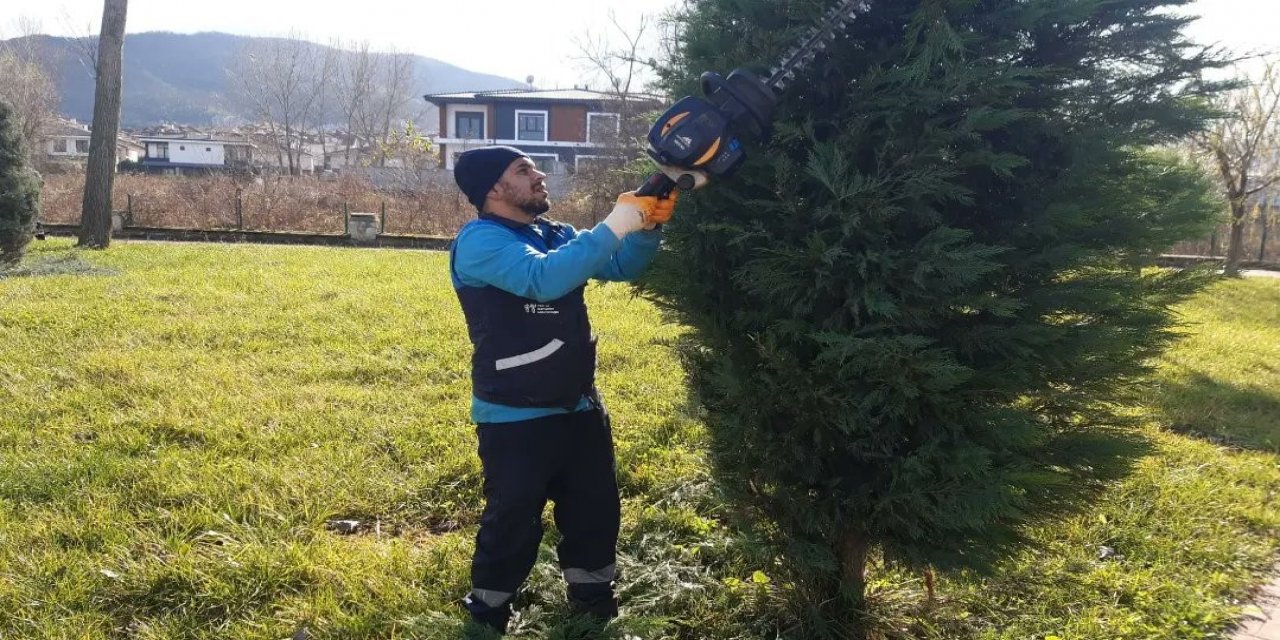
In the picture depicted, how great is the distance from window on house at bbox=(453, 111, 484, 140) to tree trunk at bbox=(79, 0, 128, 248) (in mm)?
34212

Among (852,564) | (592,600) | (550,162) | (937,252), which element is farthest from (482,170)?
(550,162)

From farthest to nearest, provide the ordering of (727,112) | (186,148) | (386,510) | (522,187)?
(186,148), (386,510), (522,187), (727,112)

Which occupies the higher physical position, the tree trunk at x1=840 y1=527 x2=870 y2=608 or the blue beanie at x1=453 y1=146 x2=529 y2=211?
the blue beanie at x1=453 y1=146 x2=529 y2=211

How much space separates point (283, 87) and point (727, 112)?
57.9 metres

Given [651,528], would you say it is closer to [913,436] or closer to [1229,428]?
[913,436]

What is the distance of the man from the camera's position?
2.63 m

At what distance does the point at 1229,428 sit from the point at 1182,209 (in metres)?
4.72

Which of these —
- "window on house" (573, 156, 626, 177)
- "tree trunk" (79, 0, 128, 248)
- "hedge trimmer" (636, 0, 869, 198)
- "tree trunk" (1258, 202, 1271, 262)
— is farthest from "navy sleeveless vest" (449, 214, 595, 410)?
"tree trunk" (1258, 202, 1271, 262)

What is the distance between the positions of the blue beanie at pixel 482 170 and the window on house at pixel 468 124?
48.4 m

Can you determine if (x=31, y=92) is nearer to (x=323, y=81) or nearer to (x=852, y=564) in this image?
(x=323, y=81)

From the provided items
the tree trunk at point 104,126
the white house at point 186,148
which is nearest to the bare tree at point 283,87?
the white house at point 186,148

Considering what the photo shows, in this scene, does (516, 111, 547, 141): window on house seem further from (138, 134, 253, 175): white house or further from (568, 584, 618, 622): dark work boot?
(568, 584, 618, 622): dark work boot

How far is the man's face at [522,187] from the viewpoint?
2736 mm

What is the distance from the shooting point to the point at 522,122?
4806 centimetres
